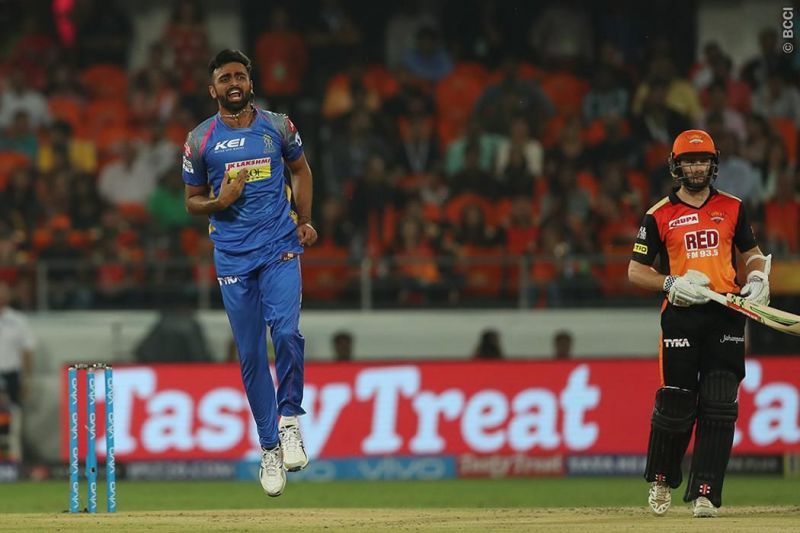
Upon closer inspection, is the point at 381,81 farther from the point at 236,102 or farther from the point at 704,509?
the point at 704,509

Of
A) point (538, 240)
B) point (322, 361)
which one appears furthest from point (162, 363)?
point (538, 240)

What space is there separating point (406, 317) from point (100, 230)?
4.07 m

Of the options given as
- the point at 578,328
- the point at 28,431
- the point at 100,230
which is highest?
the point at 100,230

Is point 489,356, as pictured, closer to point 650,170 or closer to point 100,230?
point 650,170

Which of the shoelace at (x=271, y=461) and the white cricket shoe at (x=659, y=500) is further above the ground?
the shoelace at (x=271, y=461)

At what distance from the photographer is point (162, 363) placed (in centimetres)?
→ 1689

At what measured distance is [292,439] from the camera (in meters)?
9.91

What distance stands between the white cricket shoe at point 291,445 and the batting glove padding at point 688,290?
252cm

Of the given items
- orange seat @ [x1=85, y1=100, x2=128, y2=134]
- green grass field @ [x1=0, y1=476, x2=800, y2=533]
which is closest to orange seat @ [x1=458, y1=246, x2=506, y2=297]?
green grass field @ [x1=0, y1=476, x2=800, y2=533]

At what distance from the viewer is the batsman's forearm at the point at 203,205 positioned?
9781mm

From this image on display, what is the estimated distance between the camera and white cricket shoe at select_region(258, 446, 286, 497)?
395 inches

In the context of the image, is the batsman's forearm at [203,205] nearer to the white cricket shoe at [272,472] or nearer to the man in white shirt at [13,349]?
the white cricket shoe at [272,472]

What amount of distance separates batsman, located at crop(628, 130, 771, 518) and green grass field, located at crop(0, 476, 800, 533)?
45 cm

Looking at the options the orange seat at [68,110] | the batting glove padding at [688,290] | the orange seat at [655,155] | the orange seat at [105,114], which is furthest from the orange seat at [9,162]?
the batting glove padding at [688,290]
